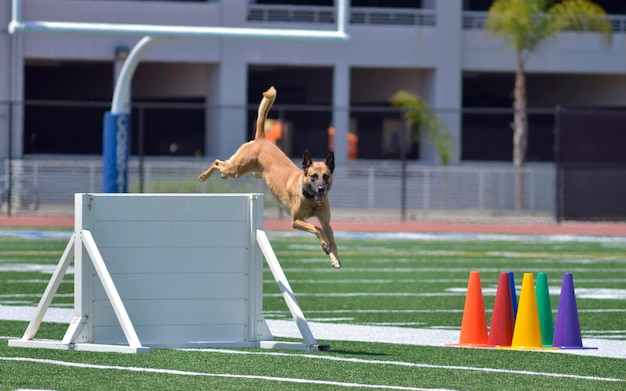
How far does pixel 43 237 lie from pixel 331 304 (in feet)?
31.4

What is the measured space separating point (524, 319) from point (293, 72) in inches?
1145

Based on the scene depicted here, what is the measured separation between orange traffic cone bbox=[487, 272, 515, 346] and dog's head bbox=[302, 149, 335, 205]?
2081 mm

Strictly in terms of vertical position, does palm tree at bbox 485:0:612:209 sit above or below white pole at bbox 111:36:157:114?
above

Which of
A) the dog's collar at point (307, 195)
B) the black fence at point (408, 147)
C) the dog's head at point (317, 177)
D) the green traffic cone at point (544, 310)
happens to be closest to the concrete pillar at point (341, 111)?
the black fence at point (408, 147)

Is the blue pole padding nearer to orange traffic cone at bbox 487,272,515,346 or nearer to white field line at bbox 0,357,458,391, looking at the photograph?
orange traffic cone at bbox 487,272,515,346

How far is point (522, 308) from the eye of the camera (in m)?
11.1

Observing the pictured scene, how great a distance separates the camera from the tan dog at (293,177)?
33.0 feet

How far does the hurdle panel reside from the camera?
1041 cm

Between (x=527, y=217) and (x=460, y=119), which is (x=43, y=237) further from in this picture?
(x=460, y=119)

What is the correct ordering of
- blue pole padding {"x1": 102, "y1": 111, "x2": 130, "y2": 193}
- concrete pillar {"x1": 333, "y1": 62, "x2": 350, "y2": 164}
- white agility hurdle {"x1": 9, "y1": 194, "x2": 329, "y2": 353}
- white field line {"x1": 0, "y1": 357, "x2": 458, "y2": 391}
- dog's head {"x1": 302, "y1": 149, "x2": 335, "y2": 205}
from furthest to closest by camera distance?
concrete pillar {"x1": 333, "y1": 62, "x2": 350, "y2": 164} < blue pole padding {"x1": 102, "y1": 111, "x2": 130, "y2": 193} < white agility hurdle {"x1": 9, "y1": 194, "x2": 329, "y2": 353} < dog's head {"x1": 302, "y1": 149, "x2": 335, "y2": 205} < white field line {"x1": 0, "y1": 357, "x2": 458, "y2": 391}

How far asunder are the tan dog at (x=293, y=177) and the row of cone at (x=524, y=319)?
1.63m

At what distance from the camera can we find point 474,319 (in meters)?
11.4

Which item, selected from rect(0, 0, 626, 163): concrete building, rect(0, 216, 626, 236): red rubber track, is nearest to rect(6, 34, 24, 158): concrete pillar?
rect(0, 0, 626, 163): concrete building

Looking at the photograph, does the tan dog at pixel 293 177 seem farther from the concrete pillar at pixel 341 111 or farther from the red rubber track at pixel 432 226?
the concrete pillar at pixel 341 111
